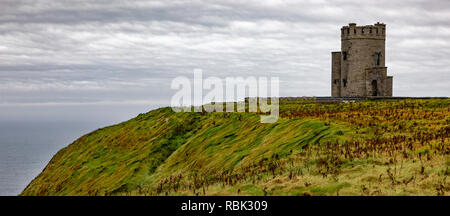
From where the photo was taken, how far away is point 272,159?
18.9 metres

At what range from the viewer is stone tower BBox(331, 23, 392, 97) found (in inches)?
2544

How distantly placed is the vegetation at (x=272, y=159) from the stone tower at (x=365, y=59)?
3388cm

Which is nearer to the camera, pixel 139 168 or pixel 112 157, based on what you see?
pixel 139 168

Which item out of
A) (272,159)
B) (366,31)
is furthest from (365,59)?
(272,159)

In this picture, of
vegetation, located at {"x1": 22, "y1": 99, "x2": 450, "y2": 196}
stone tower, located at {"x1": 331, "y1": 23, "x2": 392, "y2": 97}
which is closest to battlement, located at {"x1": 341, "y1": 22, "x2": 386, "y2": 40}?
stone tower, located at {"x1": 331, "y1": 23, "x2": 392, "y2": 97}

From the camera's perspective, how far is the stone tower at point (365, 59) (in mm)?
64625

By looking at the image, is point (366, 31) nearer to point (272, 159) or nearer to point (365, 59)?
point (365, 59)

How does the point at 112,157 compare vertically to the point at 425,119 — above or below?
below

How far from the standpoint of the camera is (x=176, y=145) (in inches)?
1287

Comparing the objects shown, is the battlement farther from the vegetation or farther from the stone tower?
the vegetation

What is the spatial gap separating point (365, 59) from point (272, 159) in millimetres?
51068
